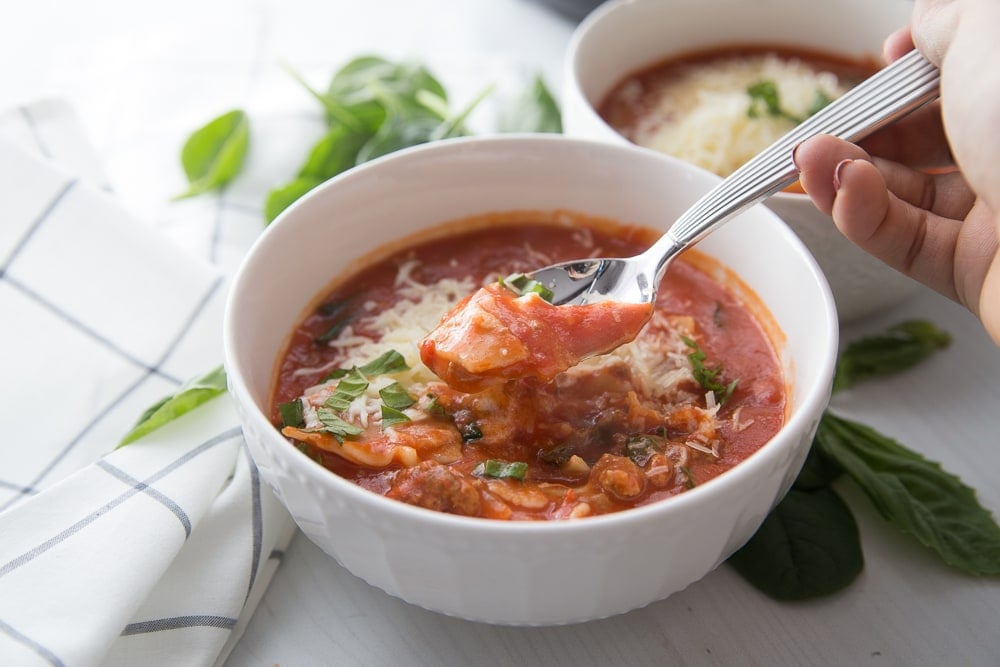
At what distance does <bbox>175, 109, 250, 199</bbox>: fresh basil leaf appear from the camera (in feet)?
9.92

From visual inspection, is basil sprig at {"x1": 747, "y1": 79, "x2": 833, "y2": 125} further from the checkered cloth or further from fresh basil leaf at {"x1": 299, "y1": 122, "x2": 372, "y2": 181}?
Result: the checkered cloth

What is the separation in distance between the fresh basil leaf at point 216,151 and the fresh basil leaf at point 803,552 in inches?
76.9

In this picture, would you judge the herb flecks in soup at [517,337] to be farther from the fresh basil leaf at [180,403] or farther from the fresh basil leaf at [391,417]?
the fresh basil leaf at [180,403]

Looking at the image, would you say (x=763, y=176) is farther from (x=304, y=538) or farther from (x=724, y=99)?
(x=304, y=538)

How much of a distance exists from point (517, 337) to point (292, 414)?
51 cm

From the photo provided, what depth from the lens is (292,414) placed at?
2.01 metres

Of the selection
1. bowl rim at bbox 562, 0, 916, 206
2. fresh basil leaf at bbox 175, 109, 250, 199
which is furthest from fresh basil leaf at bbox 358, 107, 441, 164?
bowl rim at bbox 562, 0, 916, 206

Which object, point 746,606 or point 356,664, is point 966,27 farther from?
point 356,664

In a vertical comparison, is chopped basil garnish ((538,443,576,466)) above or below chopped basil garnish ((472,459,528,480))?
below

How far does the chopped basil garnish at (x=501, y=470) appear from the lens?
183cm

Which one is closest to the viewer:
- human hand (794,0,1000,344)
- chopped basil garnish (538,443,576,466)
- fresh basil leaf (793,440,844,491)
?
human hand (794,0,1000,344)

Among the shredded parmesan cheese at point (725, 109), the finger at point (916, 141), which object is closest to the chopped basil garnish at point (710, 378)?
the finger at point (916, 141)

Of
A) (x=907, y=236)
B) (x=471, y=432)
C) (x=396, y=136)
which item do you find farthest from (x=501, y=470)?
(x=396, y=136)

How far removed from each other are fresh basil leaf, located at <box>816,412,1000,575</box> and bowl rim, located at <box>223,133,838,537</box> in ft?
0.86
